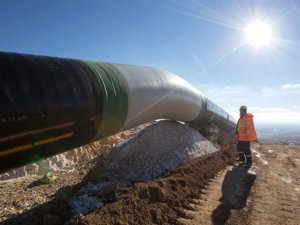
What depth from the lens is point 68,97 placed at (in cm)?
471

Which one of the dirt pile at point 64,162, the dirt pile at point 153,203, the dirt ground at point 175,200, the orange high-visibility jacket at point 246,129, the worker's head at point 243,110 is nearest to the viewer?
the dirt pile at point 153,203

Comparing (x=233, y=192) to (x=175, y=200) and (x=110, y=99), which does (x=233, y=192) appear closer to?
(x=175, y=200)

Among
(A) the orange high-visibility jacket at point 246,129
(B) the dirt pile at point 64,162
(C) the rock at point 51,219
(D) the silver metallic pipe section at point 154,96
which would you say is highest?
(D) the silver metallic pipe section at point 154,96

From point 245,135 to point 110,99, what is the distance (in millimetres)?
7244

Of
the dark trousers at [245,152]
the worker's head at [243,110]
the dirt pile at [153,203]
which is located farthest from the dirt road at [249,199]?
the worker's head at [243,110]

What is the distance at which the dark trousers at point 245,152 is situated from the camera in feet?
37.7

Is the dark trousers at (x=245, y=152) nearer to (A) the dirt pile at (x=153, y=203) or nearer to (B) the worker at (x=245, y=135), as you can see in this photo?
(B) the worker at (x=245, y=135)

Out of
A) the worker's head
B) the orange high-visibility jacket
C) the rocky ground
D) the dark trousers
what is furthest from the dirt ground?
the worker's head

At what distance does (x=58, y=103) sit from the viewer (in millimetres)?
4520

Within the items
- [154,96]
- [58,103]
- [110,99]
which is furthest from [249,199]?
[58,103]

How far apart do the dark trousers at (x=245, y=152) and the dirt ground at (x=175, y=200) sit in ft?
6.26

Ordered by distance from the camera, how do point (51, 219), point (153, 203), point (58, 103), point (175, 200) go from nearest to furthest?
point (58, 103) → point (51, 219) → point (153, 203) → point (175, 200)

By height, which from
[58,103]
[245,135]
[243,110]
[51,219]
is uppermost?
[58,103]

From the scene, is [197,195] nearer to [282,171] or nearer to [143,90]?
[143,90]
